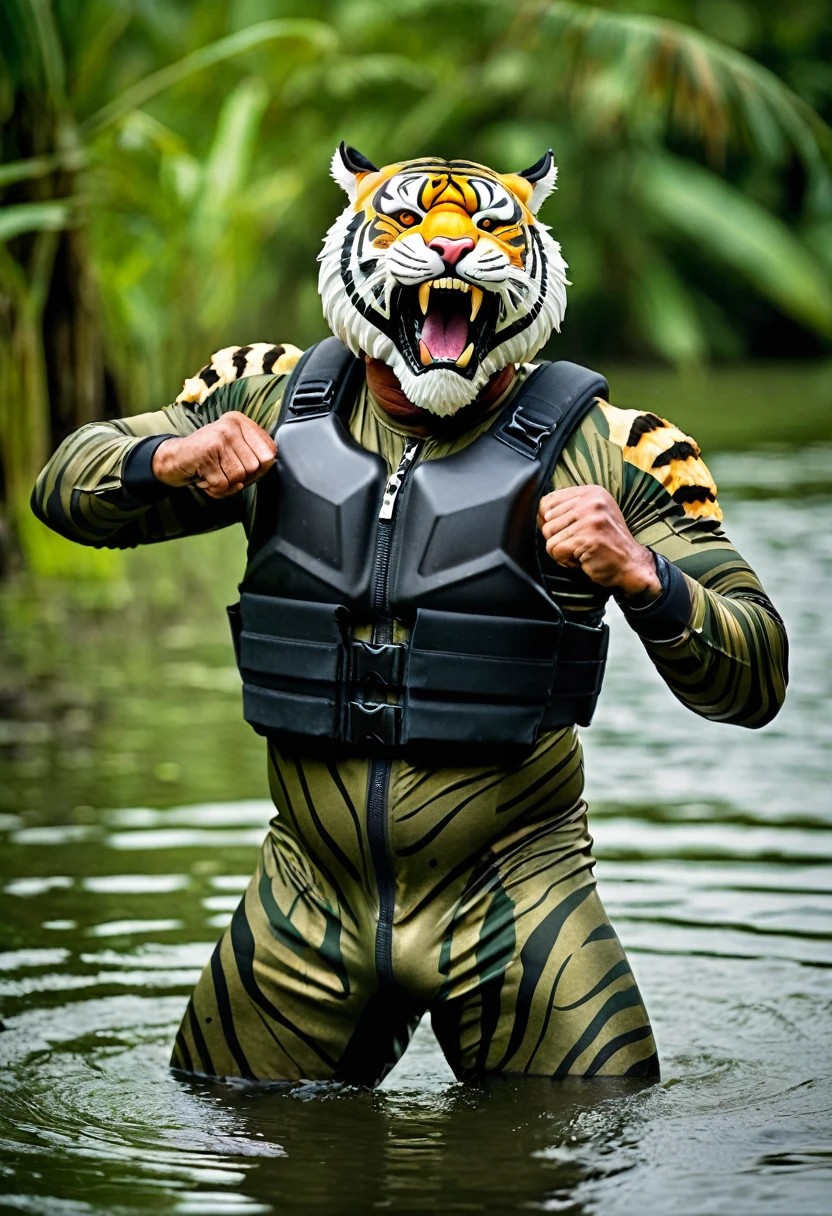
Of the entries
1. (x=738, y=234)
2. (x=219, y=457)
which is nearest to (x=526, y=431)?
(x=219, y=457)

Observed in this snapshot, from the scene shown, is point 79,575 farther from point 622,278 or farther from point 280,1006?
point 622,278

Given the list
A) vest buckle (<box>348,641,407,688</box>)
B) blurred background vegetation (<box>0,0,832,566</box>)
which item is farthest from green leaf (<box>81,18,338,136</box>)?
vest buckle (<box>348,641,407,688</box>)

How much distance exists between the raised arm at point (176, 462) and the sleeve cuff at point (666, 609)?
0.73 m

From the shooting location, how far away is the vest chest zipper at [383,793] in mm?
3914

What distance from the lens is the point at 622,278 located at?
30938mm

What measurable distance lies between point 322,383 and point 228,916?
2.15 m

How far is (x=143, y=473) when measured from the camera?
155 inches

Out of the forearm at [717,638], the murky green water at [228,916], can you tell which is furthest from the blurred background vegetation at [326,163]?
the forearm at [717,638]

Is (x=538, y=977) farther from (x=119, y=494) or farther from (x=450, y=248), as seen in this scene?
(x=450, y=248)

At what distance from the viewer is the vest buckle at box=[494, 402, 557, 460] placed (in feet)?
12.8

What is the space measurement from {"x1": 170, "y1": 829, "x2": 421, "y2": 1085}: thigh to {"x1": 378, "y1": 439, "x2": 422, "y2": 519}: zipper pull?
68 cm

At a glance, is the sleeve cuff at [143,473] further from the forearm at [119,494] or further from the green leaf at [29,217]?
the green leaf at [29,217]

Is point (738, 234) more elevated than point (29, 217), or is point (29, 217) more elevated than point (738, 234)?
point (738, 234)

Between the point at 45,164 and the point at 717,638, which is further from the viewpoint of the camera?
the point at 45,164
